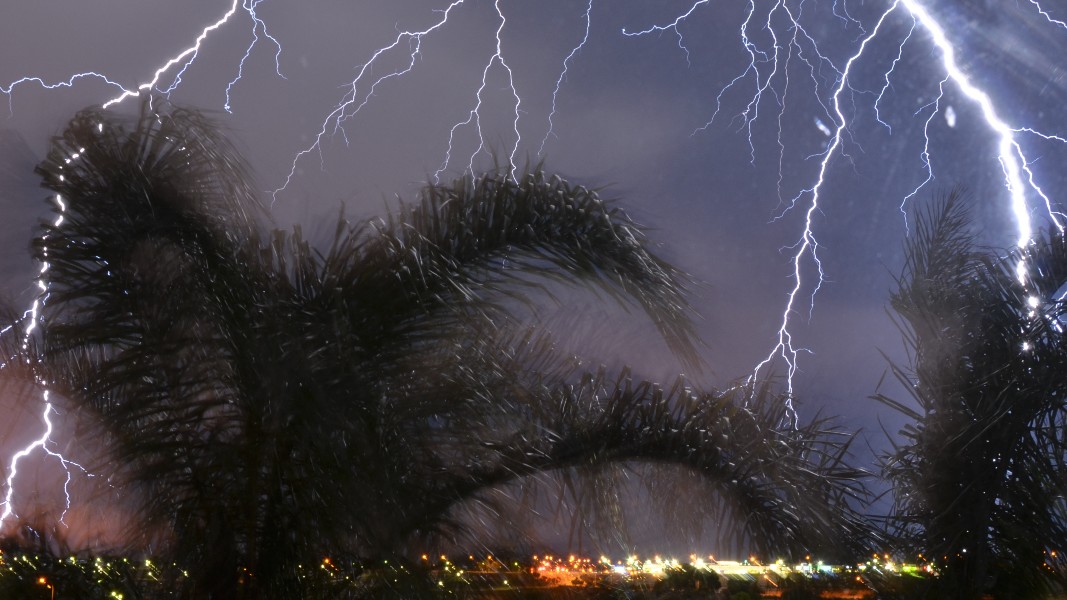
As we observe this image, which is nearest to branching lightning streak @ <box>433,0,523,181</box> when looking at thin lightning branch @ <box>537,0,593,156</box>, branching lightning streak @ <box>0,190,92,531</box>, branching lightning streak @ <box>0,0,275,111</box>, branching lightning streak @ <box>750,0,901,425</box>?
thin lightning branch @ <box>537,0,593,156</box>

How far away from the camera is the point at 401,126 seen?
19.5 feet

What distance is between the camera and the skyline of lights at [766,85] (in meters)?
5.55

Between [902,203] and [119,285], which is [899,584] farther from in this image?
[902,203]

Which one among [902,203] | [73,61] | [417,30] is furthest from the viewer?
[902,203]

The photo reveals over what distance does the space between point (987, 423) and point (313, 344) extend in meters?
2.10

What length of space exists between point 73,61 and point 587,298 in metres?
3.98

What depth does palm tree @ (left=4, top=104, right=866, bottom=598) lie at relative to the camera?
8.12 feet

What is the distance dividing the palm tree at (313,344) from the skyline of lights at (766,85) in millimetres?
Result: 2593

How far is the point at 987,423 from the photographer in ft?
8.55

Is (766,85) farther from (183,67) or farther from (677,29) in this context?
(183,67)

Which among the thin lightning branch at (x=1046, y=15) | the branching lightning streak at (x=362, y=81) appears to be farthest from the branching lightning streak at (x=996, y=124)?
the branching lightning streak at (x=362, y=81)

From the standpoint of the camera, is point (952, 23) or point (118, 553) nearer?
point (118, 553)

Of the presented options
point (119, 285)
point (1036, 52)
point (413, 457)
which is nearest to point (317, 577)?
point (413, 457)

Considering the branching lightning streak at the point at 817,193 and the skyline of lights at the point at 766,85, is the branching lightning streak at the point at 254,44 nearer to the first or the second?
the skyline of lights at the point at 766,85
